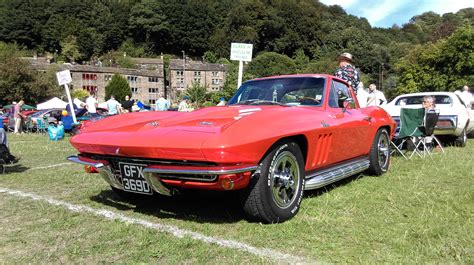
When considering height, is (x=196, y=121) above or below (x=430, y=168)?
above

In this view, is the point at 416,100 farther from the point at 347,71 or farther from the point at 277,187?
the point at 277,187

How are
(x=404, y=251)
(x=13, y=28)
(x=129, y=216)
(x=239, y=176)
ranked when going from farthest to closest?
(x=13, y=28)
(x=129, y=216)
(x=239, y=176)
(x=404, y=251)

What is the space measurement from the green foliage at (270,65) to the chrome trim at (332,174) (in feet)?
284

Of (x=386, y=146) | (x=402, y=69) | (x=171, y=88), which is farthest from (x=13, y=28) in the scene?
(x=386, y=146)

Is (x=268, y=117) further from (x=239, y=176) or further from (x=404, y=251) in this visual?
(x=404, y=251)

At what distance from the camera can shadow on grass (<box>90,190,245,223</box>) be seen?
364 cm

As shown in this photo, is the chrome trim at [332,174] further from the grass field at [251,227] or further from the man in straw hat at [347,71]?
the man in straw hat at [347,71]

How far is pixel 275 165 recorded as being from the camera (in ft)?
11.0

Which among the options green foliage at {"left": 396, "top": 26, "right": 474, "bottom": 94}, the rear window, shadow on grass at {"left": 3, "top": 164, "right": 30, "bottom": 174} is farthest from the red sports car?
green foliage at {"left": 396, "top": 26, "right": 474, "bottom": 94}

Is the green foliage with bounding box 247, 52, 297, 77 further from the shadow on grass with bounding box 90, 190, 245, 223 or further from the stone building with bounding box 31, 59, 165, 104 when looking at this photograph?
the shadow on grass with bounding box 90, 190, 245, 223

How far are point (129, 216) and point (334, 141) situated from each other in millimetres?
2239

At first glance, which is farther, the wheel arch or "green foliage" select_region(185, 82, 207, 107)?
"green foliage" select_region(185, 82, 207, 107)

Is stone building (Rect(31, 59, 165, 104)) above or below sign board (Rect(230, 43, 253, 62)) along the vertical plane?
below

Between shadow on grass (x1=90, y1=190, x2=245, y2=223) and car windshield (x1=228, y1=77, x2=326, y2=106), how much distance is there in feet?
4.00
